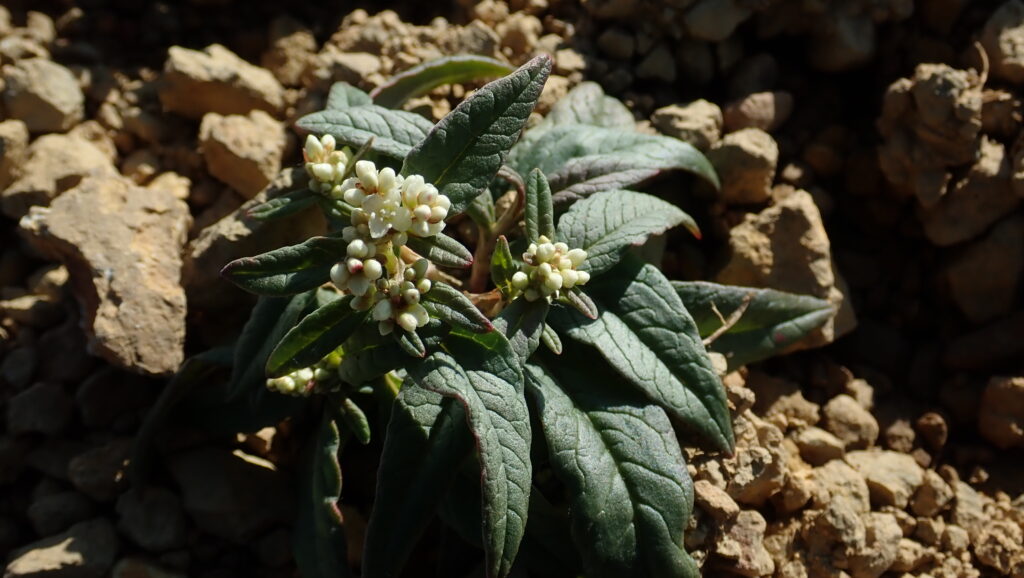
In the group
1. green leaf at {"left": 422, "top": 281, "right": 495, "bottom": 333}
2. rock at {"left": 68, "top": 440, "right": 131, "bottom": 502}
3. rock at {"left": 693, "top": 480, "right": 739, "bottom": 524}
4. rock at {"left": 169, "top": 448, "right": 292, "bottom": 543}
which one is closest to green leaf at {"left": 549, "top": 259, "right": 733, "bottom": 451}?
rock at {"left": 693, "top": 480, "right": 739, "bottom": 524}

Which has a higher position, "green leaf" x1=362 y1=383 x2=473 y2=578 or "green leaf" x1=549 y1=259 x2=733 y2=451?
"green leaf" x1=549 y1=259 x2=733 y2=451

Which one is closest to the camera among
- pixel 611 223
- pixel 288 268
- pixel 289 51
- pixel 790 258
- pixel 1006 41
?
pixel 288 268

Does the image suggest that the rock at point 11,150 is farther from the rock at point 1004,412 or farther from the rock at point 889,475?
the rock at point 1004,412

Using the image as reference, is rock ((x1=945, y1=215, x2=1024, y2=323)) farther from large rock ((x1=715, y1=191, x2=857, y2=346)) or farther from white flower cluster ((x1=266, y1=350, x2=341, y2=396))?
white flower cluster ((x1=266, y1=350, x2=341, y2=396))

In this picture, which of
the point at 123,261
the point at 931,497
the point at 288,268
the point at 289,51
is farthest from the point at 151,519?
the point at 931,497

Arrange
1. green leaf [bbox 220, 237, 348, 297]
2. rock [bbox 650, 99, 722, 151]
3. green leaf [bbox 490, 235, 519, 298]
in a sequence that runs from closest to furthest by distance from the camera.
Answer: green leaf [bbox 220, 237, 348, 297] < green leaf [bbox 490, 235, 519, 298] < rock [bbox 650, 99, 722, 151]

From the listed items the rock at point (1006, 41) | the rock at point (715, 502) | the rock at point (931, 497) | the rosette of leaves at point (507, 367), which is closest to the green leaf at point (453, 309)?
the rosette of leaves at point (507, 367)

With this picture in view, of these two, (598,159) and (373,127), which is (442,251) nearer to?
(373,127)
